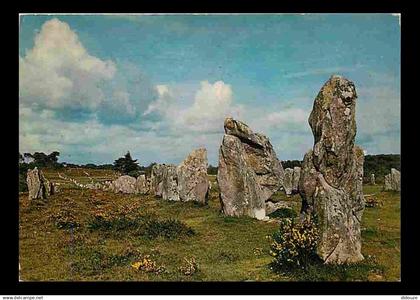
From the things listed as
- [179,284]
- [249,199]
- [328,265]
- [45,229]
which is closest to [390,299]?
[328,265]

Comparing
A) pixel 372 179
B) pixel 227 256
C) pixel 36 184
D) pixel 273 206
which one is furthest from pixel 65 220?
pixel 372 179

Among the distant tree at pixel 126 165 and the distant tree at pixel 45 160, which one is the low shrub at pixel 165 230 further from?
the distant tree at pixel 126 165

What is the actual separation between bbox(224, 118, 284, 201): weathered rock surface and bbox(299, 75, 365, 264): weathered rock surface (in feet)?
31.5

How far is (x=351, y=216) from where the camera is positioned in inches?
524

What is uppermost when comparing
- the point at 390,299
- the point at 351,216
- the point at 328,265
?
the point at 351,216

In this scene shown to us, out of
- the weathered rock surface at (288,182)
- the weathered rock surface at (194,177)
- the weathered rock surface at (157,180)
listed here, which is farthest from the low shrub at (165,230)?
the weathered rock surface at (288,182)

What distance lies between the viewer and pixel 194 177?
1094 inches

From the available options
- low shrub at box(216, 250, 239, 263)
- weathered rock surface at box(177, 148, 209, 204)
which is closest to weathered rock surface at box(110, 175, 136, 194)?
Result: weathered rock surface at box(177, 148, 209, 204)

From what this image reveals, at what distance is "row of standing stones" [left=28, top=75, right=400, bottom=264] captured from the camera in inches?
514

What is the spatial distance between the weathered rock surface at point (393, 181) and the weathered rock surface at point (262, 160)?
324 inches

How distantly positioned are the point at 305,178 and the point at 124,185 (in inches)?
945

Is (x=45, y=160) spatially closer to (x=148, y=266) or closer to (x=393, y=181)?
(x=148, y=266)

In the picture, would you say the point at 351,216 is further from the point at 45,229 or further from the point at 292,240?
the point at 45,229
